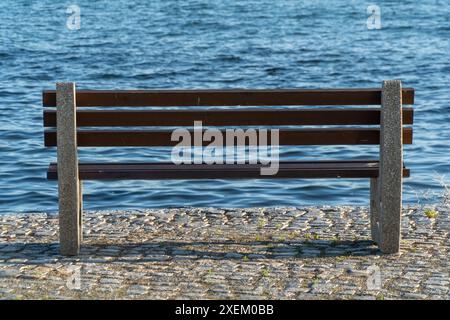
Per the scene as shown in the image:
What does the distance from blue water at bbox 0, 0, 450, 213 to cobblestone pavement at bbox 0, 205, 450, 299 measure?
10.7 feet

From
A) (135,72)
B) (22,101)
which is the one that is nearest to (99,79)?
(135,72)

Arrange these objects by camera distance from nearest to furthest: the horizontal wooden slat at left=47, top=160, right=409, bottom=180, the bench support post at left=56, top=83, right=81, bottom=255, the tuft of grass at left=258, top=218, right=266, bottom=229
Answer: the bench support post at left=56, top=83, right=81, bottom=255, the horizontal wooden slat at left=47, top=160, right=409, bottom=180, the tuft of grass at left=258, top=218, right=266, bottom=229

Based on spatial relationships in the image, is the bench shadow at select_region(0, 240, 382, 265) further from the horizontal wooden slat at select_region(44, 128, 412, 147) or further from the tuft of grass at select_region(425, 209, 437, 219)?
the tuft of grass at select_region(425, 209, 437, 219)

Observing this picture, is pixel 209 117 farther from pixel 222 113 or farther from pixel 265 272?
pixel 265 272

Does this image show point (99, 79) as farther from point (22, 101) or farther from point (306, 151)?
point (306, 151)

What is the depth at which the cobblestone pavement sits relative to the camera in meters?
6.21

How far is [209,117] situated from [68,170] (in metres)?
0.98

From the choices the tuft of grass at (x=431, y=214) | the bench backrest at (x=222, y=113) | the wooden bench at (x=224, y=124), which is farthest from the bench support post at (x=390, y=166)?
the tuft of grass at (x=431, y=214)

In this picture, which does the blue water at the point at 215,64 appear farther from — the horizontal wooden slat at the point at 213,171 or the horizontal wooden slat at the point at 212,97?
the horizontal wooden slat at the point at 212,97

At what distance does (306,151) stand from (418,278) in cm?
883

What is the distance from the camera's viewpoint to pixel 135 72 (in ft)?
78.2

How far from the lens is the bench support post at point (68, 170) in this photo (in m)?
6.97

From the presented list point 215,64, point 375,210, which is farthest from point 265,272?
point 215,64

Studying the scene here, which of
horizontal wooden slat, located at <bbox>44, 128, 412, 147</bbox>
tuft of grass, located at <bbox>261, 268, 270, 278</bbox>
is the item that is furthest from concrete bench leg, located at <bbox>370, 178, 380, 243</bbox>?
tuft of grass, located at <bbox>261, 268, 270, 278</bbox>
